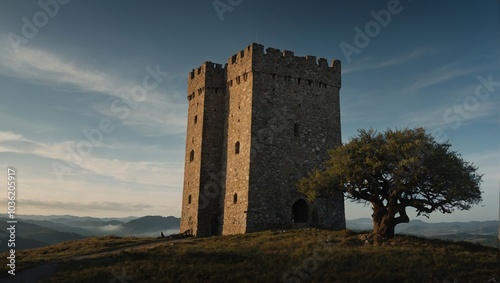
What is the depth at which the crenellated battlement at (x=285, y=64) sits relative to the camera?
31000 millimetres

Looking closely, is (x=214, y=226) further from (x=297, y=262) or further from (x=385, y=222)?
(x=297, y=262)

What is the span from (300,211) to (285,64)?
11056mm

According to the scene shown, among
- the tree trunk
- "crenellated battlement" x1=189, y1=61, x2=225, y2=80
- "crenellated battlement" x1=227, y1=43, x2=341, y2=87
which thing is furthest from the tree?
"crenellated battlement" x1=189, y1=61, x2=225, y2=80

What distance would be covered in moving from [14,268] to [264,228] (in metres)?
15.0

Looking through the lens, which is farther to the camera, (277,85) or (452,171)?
(277,85)

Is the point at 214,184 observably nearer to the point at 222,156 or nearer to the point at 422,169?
the point at 222,156

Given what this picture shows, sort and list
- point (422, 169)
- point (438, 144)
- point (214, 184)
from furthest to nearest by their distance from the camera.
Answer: point (214, 184), point (438, 144), point (422, 169)

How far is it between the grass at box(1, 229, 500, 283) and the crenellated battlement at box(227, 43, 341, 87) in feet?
42.6

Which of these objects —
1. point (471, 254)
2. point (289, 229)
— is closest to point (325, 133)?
point (289, 229)

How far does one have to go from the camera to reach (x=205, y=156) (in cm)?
3400

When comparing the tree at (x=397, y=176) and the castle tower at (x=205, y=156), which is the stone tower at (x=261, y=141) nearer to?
the castle tower at (x=205, y=156)

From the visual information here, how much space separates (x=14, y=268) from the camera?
20375 millimetres

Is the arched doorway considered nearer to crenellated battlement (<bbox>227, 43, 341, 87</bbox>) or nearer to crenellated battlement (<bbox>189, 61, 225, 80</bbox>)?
crenellated battlement (<bbox>227, 43, 341, 87</bbox>)

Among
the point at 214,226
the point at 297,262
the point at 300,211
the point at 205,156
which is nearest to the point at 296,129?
the point at 300,211
